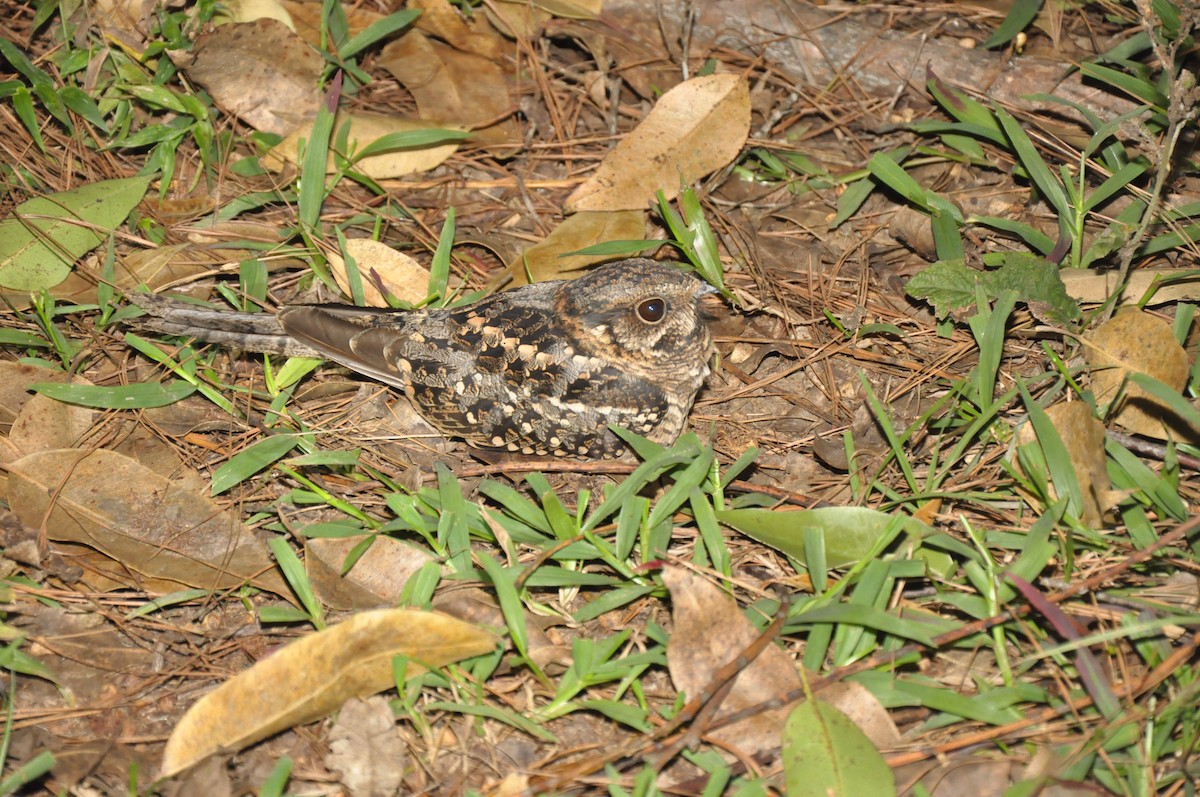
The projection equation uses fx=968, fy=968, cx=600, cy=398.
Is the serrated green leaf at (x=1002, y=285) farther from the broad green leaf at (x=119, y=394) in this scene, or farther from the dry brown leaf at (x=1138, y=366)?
the broad green leaf at (x=119, y=394)

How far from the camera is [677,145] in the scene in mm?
4191

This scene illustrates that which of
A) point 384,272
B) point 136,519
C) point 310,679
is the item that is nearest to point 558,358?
point 384,272

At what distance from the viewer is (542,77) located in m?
4.57

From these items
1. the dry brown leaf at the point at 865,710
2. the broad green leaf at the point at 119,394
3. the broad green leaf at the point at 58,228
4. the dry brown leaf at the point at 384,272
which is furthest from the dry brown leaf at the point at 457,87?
the dry brown leaf at the point at 865,710

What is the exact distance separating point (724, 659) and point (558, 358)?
4.13 ft

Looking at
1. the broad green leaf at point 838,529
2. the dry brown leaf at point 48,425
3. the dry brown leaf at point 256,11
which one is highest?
the dry brown leaf at point 256,11

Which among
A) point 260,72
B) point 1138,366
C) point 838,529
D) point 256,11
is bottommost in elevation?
point 838,529

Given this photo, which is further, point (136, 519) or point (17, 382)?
point (17, 382)

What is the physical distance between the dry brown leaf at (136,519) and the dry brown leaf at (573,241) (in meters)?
1.53

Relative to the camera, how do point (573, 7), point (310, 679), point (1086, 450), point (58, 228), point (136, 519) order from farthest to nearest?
point (573, 7)
point (58, 228)
point (136, 519)
point (1086, 450)
point (310, 679)

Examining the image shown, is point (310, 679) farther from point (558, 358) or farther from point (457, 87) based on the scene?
point (457, 87)

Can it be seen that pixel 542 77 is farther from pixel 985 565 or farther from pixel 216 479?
pixel 985 565

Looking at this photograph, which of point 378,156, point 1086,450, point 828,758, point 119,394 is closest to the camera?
point 828,758

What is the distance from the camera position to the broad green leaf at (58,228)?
12.6ft
